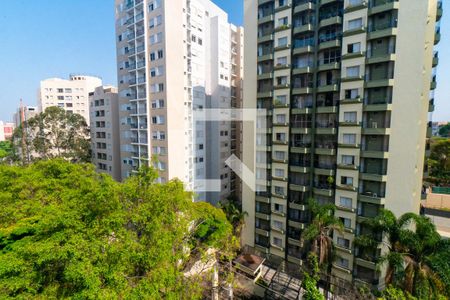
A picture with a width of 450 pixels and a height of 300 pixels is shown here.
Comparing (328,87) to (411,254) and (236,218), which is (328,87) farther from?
(236,218)

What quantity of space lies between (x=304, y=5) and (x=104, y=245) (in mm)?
28413

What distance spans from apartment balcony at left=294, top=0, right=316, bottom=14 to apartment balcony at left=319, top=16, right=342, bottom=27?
211 cm

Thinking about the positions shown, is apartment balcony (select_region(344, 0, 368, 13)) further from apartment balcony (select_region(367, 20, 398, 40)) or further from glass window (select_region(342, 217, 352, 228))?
glass window (select_region(342, 217, 352, 228))

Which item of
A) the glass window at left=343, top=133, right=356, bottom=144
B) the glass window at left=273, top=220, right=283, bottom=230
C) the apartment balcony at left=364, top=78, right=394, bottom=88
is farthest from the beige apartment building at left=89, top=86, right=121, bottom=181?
the apartment balcony at left=364, top=78, right=394, bottom=88

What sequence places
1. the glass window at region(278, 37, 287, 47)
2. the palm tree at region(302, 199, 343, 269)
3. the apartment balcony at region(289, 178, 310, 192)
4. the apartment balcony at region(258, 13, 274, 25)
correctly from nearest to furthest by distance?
the palm tree at region(302, 199, 343, 269), the apartment balcony at region(289, 178, 310, 192), the glass window at region(278, 37, 287, 47), the apartment balcony at region(258, 13, 274, 25)

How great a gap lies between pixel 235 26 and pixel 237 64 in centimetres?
→ 769

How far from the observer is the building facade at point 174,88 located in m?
31.4

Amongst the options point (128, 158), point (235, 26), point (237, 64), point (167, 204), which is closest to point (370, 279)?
point (167, 204)

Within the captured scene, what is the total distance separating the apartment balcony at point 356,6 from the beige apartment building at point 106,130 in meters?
38.7

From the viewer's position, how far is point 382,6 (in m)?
19.7

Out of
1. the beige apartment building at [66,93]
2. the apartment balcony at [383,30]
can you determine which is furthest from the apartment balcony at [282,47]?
the beige apartment building at [66,93]

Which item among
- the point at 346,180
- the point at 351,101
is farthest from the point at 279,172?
the point at 351,101

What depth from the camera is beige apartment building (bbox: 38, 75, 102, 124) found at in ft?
221

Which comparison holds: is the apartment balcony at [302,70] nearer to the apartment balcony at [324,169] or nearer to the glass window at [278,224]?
the apartment balcony at [324,169]
